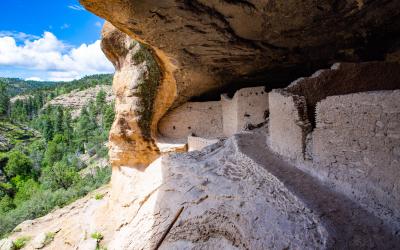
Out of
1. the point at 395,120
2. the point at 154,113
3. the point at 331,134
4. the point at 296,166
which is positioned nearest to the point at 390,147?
the point at 395,120

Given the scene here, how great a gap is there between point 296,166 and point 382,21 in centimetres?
393

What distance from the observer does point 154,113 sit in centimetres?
1040

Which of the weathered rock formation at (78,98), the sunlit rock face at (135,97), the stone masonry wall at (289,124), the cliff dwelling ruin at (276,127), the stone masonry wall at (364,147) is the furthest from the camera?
the weathered rock formation at (78,98)

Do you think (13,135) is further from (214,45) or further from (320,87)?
(320,87)

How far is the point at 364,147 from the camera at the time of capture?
3.26m

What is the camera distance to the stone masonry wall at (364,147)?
288 cm

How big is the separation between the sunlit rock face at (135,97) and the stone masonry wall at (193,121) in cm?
80

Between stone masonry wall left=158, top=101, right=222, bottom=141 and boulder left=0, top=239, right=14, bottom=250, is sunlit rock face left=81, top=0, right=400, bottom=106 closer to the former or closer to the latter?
stone masonry wall left=158, top=101, right=222, bottom=141

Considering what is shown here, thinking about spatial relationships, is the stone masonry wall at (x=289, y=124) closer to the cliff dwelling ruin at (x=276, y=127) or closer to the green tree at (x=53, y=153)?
the cliff dwelling ruin at (x=276, y=127)

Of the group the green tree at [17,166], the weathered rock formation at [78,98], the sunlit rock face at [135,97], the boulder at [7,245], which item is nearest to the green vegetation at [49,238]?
the boulder at [7,245]

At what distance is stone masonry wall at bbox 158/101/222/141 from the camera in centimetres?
1066

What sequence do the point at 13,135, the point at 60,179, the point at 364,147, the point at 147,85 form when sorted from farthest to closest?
the point at 13,135, the point at 60,179, the point at 147,85, the point at 364,147

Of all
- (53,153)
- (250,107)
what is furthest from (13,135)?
(250,107)

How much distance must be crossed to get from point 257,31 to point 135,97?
552 centimetres
